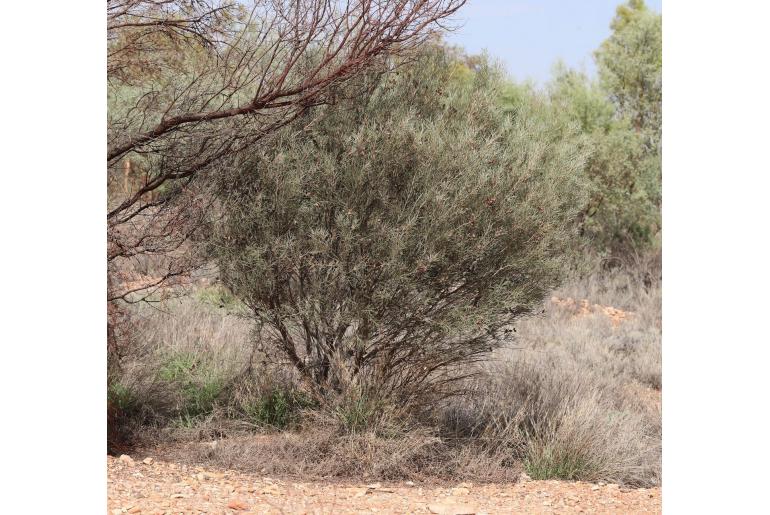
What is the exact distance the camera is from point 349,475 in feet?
19.0

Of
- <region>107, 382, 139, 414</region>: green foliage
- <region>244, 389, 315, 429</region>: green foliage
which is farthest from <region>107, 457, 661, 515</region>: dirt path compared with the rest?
<region>107, 382, 139, 414</region>: green foliage

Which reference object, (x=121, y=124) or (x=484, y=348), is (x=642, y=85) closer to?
(x=484, y=348)

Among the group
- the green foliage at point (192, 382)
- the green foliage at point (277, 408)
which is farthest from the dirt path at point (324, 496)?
the green foliage at point (192, 382)

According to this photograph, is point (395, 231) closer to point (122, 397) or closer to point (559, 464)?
point (559, 464)

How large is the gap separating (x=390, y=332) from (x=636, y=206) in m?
8.97

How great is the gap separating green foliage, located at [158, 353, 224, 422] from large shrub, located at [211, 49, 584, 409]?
1.18m

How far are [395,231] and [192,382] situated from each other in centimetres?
274

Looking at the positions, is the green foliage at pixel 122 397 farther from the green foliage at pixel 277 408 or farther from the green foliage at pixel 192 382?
the green foliage at pixel 277 408

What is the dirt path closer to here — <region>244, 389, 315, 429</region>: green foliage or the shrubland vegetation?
the shrubland vegetation

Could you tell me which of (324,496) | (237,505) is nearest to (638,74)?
(324,496)

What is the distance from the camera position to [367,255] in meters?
5.69

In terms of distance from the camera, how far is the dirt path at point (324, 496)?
16.0 feet

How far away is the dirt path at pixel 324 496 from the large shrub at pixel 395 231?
2.46 feet
